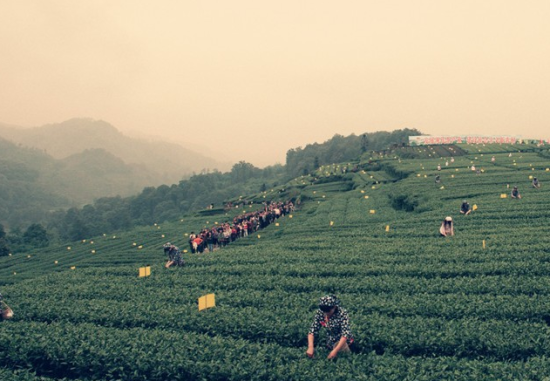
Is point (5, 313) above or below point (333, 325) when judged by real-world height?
below

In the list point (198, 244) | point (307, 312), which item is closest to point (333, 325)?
point (307, 312)

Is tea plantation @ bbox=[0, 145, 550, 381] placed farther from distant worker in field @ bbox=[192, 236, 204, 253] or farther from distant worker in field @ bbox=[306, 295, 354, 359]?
distant worker in field @ bbox=[192, 236, 204, 253]

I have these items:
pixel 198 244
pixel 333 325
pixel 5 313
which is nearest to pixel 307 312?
pixel 333 325

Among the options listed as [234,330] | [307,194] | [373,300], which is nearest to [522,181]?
[307,194]

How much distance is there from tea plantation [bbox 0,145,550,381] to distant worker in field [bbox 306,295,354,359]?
356 millimetres

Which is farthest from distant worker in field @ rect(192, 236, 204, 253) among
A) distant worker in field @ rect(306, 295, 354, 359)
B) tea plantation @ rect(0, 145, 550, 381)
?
distant worker in field @ rect(306, 295, 354, 359)

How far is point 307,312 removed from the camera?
47.9 ft

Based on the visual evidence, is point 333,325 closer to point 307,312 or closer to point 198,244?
point 307,312

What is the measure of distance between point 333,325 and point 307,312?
4.11m

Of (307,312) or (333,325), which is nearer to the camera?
(333,325)

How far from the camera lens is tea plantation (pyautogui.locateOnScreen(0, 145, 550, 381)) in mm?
10875

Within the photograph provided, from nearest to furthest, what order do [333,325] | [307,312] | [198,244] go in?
1. [333,325]
2. [307,312]
3. [198,244]

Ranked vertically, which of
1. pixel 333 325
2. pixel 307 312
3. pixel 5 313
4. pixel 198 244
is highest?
pixel 333 325

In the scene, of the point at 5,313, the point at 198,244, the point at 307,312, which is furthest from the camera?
the point at 198,244
